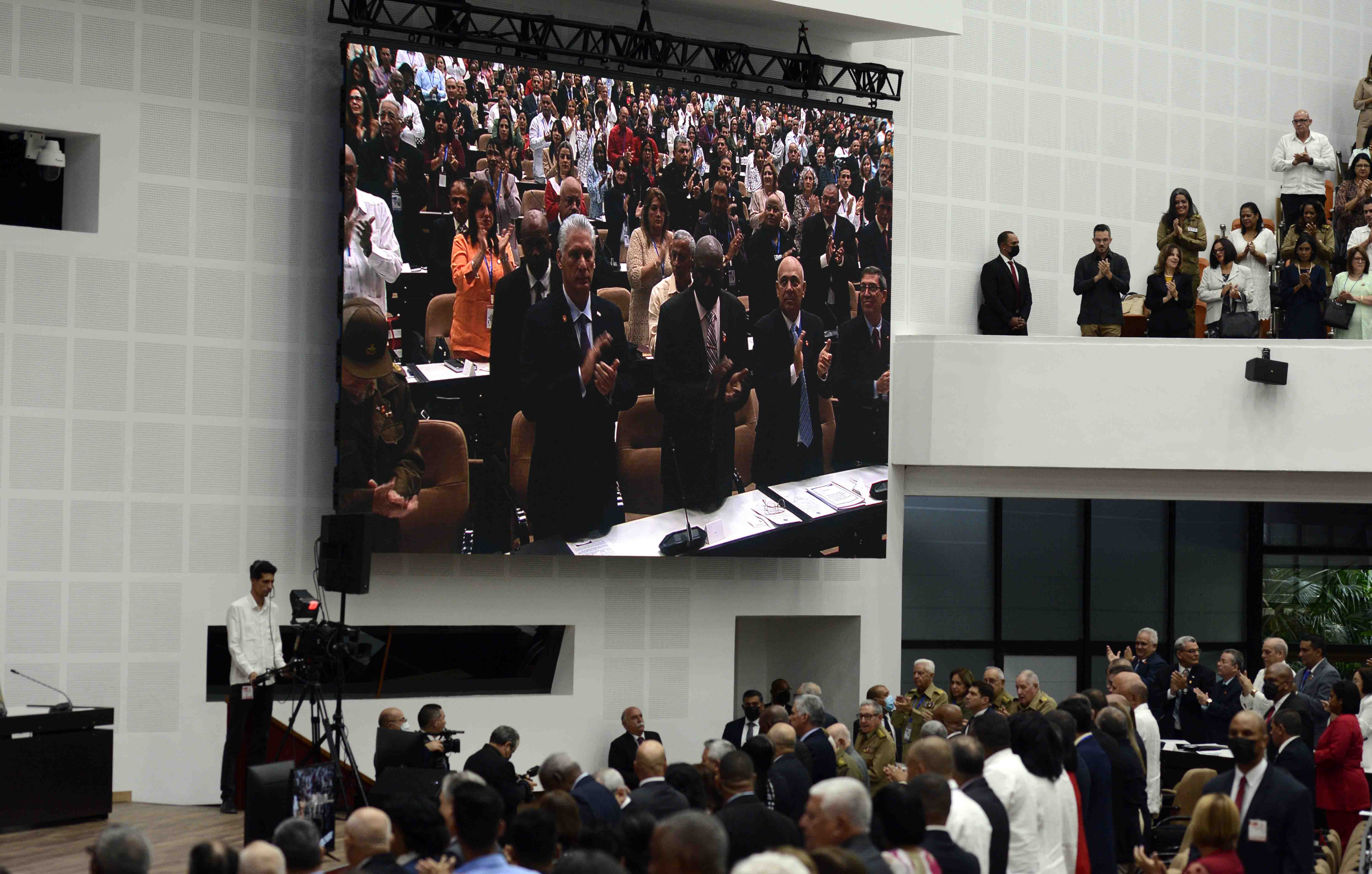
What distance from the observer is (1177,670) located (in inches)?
573

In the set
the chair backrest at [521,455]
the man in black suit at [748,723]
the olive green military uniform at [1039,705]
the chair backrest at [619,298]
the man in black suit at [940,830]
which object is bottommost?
Answer: the man in black suit at [748,723]

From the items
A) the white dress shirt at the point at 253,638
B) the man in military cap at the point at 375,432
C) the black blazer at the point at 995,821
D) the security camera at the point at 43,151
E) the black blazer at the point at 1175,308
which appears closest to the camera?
the black blazer at the point at 995,821

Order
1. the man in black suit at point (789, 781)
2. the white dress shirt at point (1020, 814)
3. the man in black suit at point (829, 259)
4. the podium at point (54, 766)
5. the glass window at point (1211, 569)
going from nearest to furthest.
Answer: the white dress shirt at point (1020, 814), the man in black suit at point (789, 781), the podium at point (54, 766), the man in black suit at point (829, 259), the glass window at point (1211, 569)

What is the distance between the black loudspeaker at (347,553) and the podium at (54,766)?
188 centimetres

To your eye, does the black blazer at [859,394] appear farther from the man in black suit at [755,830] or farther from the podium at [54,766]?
the man in black suit at [755,830]

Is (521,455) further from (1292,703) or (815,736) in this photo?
(1292,703)

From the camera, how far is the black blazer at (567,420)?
14.1 metres

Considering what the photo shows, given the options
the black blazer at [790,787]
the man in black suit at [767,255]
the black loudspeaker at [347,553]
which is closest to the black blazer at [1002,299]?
the man in black suit at [767,255]

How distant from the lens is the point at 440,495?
1375 cm

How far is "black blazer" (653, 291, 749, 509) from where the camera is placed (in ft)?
48.6

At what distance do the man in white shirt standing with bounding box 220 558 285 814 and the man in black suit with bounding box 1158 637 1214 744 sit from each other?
26.1 feet

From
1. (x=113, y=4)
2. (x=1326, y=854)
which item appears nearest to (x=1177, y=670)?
(x=1326, y=854)

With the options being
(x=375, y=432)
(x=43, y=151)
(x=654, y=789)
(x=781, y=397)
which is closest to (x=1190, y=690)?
(x=781, y=397)

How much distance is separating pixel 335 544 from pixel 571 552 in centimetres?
333
